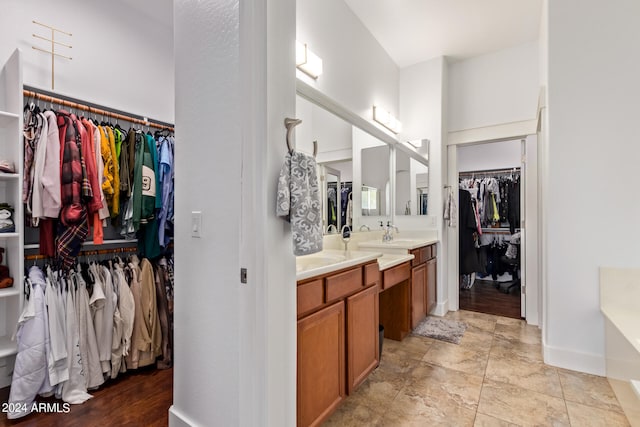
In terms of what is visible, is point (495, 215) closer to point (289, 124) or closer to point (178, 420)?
point (289, 124)

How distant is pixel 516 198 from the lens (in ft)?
15.9

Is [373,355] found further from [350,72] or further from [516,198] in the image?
[516,198]

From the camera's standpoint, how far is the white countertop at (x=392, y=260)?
2.25 m

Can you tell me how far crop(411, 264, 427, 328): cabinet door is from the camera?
9.25 feet

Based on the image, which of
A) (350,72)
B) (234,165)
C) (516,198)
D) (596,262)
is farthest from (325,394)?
(516,198)

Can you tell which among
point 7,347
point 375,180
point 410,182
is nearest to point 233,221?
point 7,347

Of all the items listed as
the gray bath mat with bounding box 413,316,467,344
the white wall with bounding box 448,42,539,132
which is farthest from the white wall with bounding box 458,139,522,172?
the gray bath mat with bounding box 413,316,467,344

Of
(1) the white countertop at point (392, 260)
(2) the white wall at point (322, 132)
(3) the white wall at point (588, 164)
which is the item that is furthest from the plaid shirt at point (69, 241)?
(3) the white wall at point (588, 164)

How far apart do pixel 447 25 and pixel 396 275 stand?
8.36 ft

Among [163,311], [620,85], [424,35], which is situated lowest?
[163,311]

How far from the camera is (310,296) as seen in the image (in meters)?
1.42

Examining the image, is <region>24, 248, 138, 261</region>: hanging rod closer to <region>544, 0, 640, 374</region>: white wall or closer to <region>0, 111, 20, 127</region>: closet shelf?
<region>0, 111, 20, 127</region>: closet shelf

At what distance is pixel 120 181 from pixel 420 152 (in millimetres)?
3110

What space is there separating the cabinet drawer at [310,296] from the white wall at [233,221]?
5.3 inches
